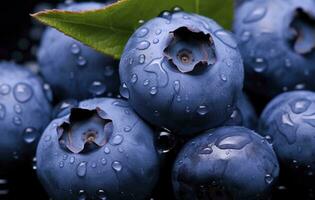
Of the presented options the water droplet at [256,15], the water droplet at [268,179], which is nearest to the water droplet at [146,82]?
the water droplet at [268,179]

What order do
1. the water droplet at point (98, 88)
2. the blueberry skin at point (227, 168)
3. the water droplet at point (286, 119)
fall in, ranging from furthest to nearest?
the water droplet at point (98, 88) < the water droplet at point (286, 119) < the blueberry skin at point (227, 168)

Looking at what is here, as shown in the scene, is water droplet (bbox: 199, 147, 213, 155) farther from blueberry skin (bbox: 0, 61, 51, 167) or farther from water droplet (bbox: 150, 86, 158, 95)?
blueberry skin (bbox: 0, 61, 51, 167)

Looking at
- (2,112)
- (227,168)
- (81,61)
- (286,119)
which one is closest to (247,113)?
(286,119)

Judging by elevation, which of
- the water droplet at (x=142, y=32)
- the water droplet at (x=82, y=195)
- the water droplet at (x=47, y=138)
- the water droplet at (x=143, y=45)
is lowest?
the water droplet at (x=82, y=195)

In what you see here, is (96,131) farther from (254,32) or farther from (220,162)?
(254,32)

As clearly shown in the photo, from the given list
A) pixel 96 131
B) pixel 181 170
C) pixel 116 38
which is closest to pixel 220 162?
pixel 181 170

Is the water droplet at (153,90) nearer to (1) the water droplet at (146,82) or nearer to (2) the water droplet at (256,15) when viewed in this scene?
(1) the water droplet at (146,82)

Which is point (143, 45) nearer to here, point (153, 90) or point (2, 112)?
point (153, 90)

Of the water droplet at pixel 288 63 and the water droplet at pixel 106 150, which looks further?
the water droplet at pixel 288 63
